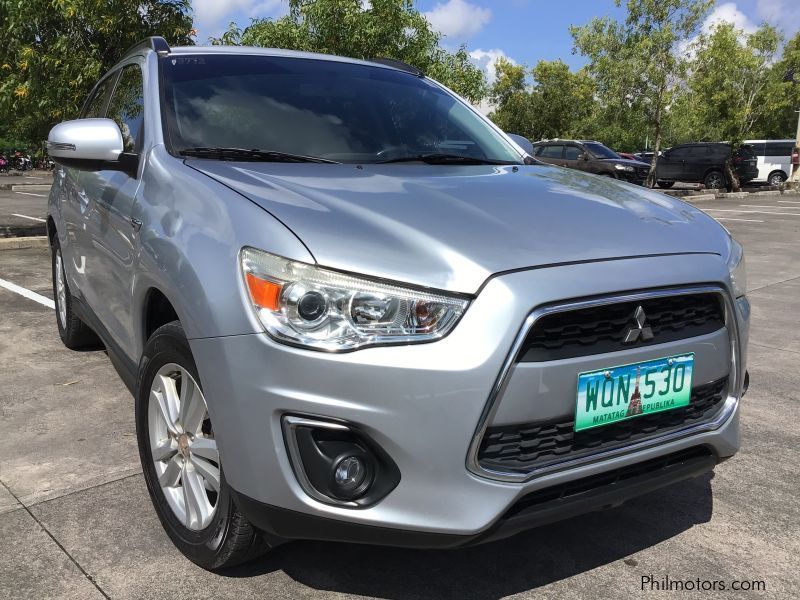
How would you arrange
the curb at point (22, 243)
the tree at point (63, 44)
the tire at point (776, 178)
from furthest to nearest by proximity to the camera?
the tire at point (776, 178) → the curb at point (22, 243) → the tree at point (63, 44)

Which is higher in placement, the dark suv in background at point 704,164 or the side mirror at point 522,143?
the side mirror at point 522,143

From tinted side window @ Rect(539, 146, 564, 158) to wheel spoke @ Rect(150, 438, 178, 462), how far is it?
Result: 19764mm

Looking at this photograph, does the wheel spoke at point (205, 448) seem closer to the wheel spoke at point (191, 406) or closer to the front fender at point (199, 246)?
the wheel spoke at point (191, 406)

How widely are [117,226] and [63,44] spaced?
734cm

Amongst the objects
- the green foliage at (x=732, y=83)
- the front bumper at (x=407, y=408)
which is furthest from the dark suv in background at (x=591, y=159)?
the front bumper at (x=407, y=408)

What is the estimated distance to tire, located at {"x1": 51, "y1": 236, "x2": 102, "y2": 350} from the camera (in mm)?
4562

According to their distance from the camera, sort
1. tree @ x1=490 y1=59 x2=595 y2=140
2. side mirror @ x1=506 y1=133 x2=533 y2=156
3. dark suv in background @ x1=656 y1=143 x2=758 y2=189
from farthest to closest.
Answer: tree @ x1=490 y1=59 x2=595 y2=140 → dark suv in background @ x1=656 y1=143 x2=758 y2=189 → side mirror @ x1=506 y1=133 x2=533 y2=156

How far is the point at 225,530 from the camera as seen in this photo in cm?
215

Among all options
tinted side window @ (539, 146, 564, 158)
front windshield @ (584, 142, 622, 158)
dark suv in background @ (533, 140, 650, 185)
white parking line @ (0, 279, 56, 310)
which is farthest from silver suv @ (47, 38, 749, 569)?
front windshield @ (584, 142, 622, 158)

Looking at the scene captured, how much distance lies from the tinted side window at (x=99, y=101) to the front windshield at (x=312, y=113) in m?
1.26

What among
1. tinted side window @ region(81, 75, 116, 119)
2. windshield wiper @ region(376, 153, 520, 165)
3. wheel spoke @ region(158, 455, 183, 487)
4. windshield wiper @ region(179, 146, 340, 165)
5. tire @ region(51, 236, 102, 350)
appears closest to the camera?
wheel spoke @ region(158, 455, 183, 487)

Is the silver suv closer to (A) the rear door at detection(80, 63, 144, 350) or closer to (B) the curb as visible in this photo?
(A) the rear door at detection(80, 63, 144, 350)

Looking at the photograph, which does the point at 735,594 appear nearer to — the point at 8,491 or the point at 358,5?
the point at 8,491

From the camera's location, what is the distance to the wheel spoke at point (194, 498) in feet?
7.52
